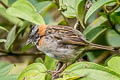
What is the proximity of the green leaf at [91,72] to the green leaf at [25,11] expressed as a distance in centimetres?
74

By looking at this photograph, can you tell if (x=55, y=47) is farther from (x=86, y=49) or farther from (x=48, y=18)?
(x=48, y=18)

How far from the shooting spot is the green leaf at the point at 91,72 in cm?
211


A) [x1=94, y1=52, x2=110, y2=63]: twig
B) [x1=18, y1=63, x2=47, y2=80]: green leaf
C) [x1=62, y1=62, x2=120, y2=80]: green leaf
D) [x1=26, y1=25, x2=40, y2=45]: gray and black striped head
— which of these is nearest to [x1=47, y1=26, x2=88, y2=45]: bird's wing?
[x1=26, y1=25, x2=40, y2=45]: gray and black striped head

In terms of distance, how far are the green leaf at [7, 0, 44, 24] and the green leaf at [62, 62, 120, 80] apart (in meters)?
0.74

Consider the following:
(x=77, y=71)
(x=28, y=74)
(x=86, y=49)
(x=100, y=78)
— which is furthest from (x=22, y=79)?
(x=86, y=49)

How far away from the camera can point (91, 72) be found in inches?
85.5

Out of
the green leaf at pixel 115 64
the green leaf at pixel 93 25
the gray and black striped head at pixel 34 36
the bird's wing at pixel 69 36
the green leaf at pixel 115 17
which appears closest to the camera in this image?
the green leaf at pixel 115 64

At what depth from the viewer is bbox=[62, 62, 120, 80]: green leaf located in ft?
6.92

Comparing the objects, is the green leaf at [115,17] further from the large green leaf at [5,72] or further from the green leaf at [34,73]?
the large green leaf at [5,72]

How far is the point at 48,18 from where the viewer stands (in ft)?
14.1

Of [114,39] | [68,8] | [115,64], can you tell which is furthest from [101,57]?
[115,64]

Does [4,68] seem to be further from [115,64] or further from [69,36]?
[115,64]

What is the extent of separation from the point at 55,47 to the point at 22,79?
0.65 metres

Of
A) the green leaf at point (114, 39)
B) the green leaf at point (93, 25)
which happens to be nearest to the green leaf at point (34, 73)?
the green leaf at point (93, 25)
